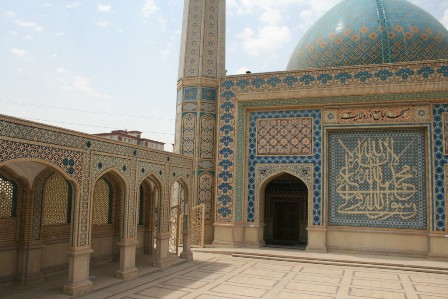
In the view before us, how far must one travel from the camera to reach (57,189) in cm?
798

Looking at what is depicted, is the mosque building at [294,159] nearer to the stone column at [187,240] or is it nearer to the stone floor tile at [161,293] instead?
the stone column at [187,240]

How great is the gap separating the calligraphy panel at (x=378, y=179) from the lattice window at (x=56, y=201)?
6459mm

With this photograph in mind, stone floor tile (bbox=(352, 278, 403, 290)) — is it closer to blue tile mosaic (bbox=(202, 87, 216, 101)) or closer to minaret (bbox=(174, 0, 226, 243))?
minaret (bbox=(174, 0, 226, 243))

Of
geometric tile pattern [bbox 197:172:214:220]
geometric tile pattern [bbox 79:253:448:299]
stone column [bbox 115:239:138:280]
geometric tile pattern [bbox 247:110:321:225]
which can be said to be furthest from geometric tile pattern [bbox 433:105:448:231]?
stone column [bbox 115:239:138:280]

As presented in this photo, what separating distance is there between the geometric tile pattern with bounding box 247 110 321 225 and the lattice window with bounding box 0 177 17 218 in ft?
18.6

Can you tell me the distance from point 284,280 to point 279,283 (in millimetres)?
298

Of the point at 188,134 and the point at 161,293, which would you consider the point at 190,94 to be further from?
the point at 161,293

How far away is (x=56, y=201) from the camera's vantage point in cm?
797

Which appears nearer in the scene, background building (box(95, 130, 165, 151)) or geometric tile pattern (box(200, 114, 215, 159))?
geometric tile pattern (box(200, 114, 215, 159))

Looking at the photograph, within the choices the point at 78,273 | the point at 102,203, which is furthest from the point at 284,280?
the point at 102,203

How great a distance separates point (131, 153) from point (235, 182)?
13.7 feet

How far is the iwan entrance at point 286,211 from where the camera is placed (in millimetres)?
13383

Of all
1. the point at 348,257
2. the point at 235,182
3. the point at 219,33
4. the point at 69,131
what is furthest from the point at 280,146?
the point at 69,131

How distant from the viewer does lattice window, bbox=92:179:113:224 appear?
9.14 meters
